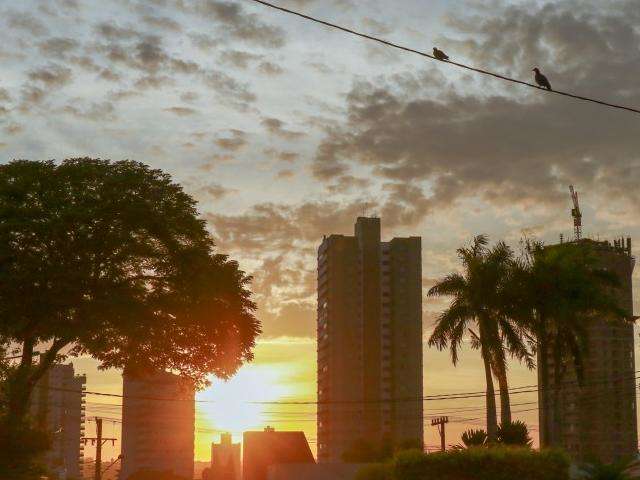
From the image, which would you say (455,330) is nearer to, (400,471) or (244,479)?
(400,471)

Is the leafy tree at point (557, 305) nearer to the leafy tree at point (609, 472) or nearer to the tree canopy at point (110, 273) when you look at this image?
the tree canopy at point (110, 273)

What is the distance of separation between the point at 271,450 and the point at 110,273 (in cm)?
4079

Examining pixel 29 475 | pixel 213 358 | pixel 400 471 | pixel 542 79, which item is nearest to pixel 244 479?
pixel 213 358

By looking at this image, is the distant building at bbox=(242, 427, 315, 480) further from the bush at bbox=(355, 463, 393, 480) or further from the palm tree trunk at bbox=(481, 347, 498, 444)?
the bush at bbox=(355, 463, 393, 480)

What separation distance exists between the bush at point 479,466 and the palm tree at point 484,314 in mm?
22722

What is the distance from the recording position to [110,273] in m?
53.2

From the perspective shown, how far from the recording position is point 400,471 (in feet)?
118

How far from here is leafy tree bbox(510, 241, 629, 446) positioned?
5891 cm

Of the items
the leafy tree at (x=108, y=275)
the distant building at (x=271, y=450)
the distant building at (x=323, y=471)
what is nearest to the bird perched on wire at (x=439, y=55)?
the leafy tree at (x=108, y=275)

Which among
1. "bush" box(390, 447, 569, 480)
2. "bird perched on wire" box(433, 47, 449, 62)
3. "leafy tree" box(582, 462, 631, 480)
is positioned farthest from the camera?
"bush" box(390, 447, 569, 480)

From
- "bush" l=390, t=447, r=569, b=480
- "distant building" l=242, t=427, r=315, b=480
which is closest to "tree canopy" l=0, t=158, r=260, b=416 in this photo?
"bush" l=390, t=447, r=569, b=480

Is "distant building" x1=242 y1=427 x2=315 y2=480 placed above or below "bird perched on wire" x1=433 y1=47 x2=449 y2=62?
below

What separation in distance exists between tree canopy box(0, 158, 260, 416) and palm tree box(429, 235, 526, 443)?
12056 millimetres

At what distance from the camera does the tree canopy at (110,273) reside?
51500 mm
